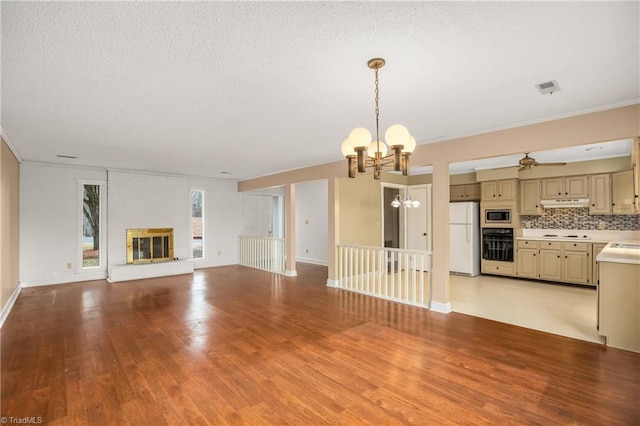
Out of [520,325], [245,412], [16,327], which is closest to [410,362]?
[245,412]

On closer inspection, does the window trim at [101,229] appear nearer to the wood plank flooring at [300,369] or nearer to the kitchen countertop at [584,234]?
the wood plank flooring at [300,369]

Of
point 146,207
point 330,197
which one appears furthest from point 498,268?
point 146,207

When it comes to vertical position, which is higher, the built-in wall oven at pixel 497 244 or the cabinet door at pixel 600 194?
the cabinet door at pixel 600 194

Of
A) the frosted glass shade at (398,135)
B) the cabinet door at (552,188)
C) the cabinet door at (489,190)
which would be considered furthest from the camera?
the cabinet door at (489,190)

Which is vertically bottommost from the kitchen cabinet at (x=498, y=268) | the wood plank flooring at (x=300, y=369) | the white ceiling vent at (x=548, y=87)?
the wood plank flooring at (x=300, y=369)

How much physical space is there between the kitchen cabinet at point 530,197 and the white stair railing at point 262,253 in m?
5.26

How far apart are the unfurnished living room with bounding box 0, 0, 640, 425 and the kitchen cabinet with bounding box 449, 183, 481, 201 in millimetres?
688

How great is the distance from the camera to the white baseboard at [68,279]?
5910 millimetres

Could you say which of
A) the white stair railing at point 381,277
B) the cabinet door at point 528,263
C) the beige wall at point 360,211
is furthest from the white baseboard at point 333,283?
the cabinet door at point 528,263

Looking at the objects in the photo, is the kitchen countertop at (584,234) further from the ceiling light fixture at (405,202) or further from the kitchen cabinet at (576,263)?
the ceiling light fixture at (405,202)

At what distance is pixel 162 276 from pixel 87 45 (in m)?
5.87

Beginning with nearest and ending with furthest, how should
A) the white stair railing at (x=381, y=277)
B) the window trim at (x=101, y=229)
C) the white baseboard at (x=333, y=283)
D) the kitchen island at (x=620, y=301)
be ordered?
the kitchen island at (x=620, y=301), the white stair railing at (x=381, y=277), the white baseboard at (x=333, y=283), the window trim at (x=101, y=229)

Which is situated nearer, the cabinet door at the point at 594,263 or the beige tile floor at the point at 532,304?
the beige tile floor at the point at 532,304

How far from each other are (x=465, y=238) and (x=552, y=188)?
1888 mm
